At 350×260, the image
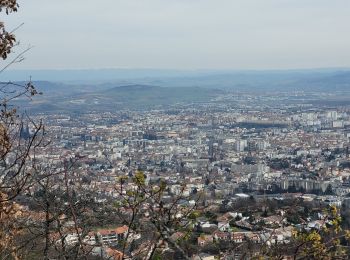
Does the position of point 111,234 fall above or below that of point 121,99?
above

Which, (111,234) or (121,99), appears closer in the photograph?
(111,234)

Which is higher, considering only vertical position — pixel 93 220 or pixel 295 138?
pixel 93 220

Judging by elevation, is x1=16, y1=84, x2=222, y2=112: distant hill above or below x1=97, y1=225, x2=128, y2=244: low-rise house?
below

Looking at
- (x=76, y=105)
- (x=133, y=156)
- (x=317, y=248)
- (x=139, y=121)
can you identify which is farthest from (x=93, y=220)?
(x=76, y=105)

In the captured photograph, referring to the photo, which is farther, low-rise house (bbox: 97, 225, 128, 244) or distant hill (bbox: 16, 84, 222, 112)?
distant hill (bbox: 16, 84, 222, 112)

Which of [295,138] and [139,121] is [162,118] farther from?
[295,138]

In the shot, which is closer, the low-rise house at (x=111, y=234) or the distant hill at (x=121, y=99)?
the low-rise house at (x=111, y=234)

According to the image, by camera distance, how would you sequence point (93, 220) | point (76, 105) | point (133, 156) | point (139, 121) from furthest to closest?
point (76, 105), point (139, 121), point (133, 156), point (93, 220)

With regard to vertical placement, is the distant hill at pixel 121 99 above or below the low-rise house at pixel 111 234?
below

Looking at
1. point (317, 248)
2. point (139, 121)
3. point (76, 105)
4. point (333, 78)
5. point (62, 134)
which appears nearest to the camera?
point (317, 248)

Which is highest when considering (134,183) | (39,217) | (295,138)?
(134,183)

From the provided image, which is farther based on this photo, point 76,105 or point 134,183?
point 76,105
